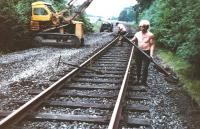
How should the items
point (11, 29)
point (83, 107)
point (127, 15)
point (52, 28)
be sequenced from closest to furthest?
point (83, 107), point (11, 29), point (52, 28), point (127, 15)

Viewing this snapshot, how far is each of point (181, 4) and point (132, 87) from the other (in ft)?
21.7

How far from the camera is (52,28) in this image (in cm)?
2392

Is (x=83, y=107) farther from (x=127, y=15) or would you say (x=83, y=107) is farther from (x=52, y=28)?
(x=127, y=15)

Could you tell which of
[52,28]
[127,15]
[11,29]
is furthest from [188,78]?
[127,15]

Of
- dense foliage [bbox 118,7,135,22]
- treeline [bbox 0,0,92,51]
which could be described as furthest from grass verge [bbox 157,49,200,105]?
dense foliage [bbox 118,7,135,22]

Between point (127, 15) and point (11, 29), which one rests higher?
point (11, 29)

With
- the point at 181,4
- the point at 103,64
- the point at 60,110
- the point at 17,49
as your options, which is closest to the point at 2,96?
the point at 60,110

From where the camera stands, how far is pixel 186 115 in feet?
26.0

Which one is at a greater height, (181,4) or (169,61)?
(181,4)

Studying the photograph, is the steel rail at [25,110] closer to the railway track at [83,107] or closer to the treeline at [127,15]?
the railway track at [83,107]

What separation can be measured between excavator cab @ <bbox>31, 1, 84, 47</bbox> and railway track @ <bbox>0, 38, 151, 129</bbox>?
12.3 metres

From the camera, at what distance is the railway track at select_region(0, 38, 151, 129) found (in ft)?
21.7

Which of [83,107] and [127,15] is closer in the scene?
[83,107]

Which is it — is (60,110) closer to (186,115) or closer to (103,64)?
(186,115)
